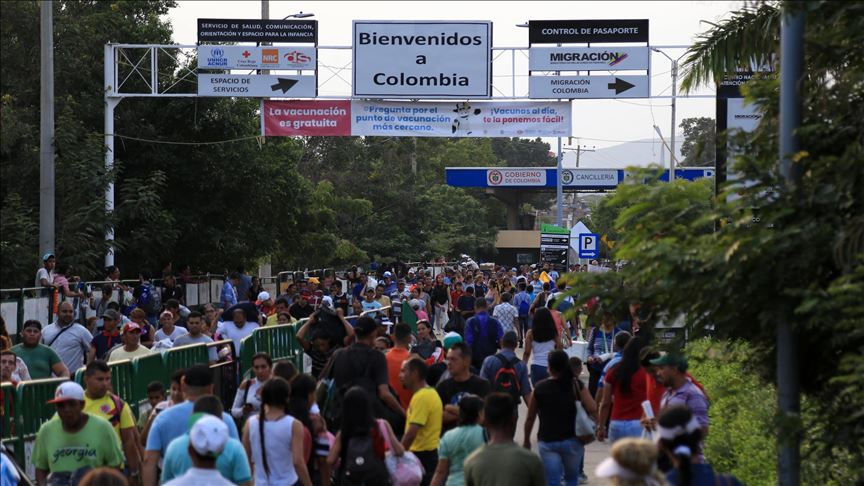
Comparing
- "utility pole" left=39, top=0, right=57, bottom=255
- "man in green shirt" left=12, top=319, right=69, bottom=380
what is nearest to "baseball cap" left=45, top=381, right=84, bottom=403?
"man in green shirt" left=12, top=319, right=69, bottom=380

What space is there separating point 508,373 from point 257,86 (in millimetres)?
17597

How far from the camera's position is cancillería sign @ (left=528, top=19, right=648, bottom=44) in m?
28.0

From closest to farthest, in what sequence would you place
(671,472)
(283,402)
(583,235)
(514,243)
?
(671,472)
(283,402)
(583,235)
(514,243)

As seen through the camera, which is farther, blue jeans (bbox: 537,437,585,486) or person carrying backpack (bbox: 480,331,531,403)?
person carrying backpack (bbox: 480,331,531,403)

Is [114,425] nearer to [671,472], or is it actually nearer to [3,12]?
[671,472]

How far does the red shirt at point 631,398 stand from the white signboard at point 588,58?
17.6m

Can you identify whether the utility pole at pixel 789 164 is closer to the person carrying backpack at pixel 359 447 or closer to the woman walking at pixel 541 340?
the person carrying backpack at pixel 359 447

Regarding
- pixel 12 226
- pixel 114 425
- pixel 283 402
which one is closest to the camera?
pixel 283 402

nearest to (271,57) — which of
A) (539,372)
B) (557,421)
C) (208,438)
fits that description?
(539,372)

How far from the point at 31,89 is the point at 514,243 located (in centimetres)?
5371

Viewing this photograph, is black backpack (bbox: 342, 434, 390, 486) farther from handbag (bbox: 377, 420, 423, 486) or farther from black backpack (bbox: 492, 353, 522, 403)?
black backpack (bbox: 492, 353, 522, 403)

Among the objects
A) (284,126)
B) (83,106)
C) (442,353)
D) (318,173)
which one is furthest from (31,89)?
(318,173)

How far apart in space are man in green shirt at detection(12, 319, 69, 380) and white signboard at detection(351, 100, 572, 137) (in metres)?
15.7

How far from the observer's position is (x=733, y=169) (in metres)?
7.66
